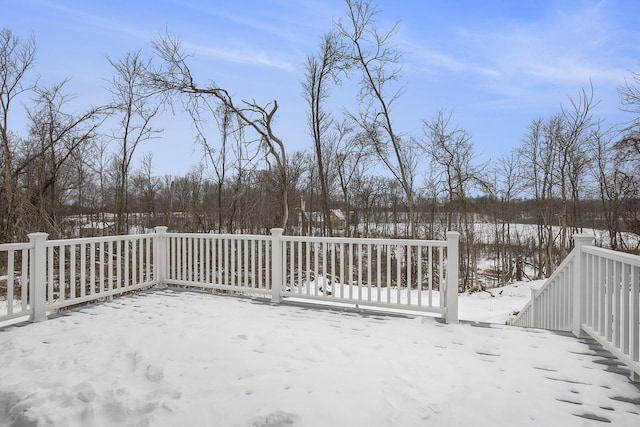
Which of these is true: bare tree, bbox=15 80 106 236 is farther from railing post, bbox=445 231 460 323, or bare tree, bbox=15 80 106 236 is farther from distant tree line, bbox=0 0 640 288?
railing post, bbox=445 231 460 323

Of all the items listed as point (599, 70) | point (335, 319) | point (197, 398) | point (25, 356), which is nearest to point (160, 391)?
point (197, 398)

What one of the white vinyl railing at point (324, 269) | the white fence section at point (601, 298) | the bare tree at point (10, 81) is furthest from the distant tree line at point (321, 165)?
the white fence section at point (601, 298)

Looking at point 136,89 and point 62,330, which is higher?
point 136,89

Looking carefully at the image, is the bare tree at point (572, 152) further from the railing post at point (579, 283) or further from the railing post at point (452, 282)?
the railing post at point (452, 282)

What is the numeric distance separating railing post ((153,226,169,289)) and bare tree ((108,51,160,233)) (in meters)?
4.81

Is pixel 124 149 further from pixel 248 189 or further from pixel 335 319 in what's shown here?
pixel 335 319

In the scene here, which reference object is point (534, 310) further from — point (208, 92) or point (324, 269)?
point (208, 92)

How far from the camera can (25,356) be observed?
8.29ft

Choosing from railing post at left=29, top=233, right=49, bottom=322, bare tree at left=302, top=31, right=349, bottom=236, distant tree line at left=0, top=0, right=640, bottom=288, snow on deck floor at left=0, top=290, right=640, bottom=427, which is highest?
bare tree at left=302, top=31, right=349, bottom=236

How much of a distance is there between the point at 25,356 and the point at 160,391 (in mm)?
1383

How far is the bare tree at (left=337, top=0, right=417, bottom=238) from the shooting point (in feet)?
28.6

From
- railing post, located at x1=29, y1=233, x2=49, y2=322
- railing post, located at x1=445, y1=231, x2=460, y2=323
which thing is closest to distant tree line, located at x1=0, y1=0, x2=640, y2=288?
railing post, located at x1=29, y1=233, x2=49, y2=322

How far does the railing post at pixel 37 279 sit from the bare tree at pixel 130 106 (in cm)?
576

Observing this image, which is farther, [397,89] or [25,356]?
[397,89]
